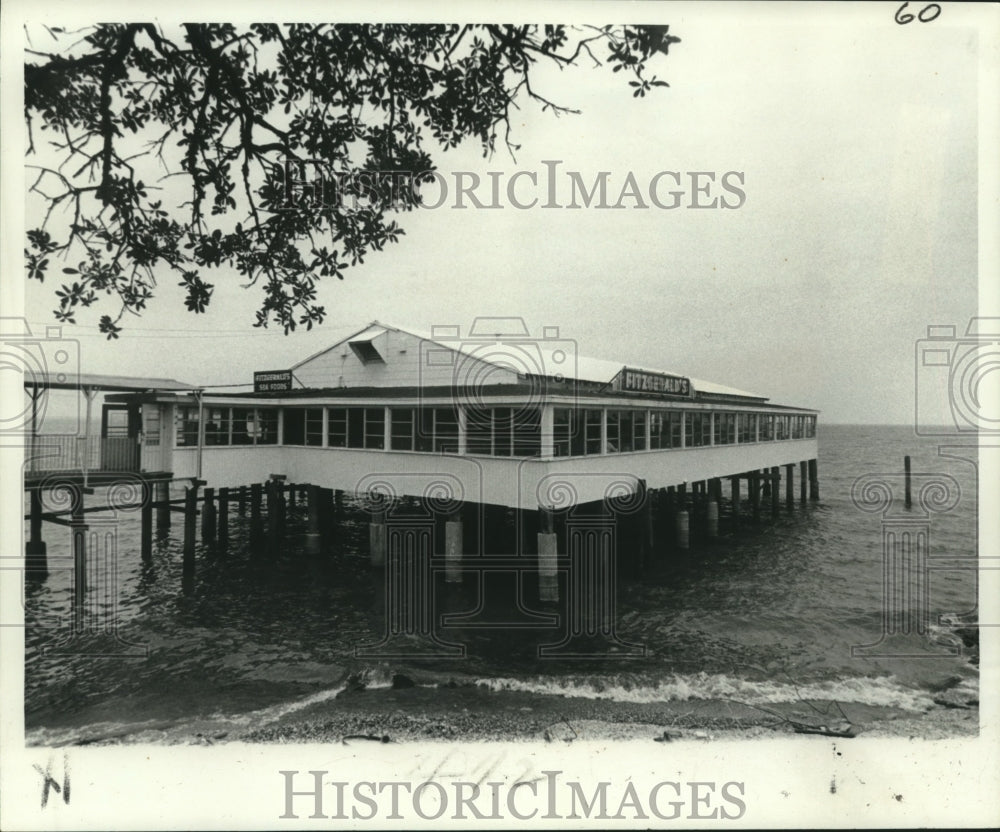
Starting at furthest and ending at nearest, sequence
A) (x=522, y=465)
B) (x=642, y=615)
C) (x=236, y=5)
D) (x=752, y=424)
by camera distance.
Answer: (x=752, y=424)
(x=642, y=615)
(x=522, y=465)
(x=236, y=5)

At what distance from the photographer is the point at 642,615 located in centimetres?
1612

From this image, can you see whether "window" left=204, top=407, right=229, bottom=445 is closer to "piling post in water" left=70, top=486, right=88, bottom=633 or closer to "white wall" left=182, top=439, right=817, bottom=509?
"white wall" left=182, top=439, right=817, bottom=509

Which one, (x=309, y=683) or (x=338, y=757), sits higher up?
(x=338, y=757)

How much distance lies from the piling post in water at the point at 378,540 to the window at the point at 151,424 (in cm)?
646

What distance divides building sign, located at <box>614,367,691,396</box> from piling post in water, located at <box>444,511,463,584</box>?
18.4ft

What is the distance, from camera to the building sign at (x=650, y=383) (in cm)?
Answer: 1645

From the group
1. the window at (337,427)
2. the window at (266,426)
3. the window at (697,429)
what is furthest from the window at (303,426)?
the window at (697,429)

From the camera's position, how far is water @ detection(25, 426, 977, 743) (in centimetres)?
1134

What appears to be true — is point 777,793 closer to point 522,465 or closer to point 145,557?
point 522,465

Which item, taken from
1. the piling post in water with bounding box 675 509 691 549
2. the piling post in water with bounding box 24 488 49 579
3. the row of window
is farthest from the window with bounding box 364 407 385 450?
the piling post in water with bounding box 675 509 691 549

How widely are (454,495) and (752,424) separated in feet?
50.7

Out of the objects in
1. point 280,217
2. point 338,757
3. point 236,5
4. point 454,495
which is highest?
point 236,5

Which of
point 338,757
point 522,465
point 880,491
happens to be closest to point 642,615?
point 522,465

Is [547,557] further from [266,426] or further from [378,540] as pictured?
[266,426]
